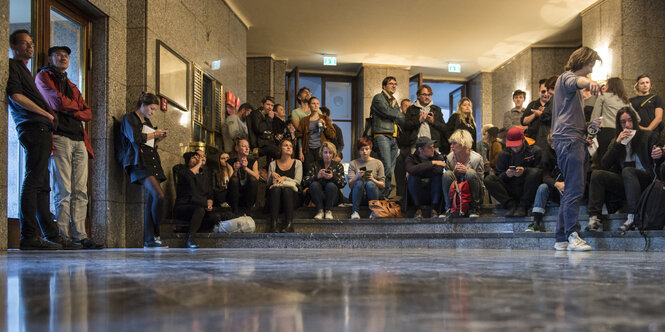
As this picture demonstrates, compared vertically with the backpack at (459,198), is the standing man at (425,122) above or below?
above

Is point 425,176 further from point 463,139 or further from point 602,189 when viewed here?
point 602,189

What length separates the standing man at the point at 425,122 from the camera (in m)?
9.50

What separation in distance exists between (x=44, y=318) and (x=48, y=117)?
4.71m

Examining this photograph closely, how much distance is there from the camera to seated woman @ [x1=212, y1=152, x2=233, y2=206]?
8.45 m

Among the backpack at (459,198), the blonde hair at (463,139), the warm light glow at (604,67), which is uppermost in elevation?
the warm light glow at (604,67)

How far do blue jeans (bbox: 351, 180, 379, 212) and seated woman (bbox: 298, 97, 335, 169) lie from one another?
1.53 meters

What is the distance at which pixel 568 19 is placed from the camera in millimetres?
12742

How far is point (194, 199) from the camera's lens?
751 cm

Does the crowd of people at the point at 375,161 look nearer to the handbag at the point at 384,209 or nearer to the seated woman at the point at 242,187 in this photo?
the seated woman at the point at 242,187

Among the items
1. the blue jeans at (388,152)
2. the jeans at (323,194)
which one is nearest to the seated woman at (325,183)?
the jeans at (323,194)

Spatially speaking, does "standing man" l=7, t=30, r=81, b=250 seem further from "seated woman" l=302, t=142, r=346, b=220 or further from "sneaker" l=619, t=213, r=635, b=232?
"sneaker" l=619, t=213, r=635, b=232

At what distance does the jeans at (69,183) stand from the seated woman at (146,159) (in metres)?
0.88

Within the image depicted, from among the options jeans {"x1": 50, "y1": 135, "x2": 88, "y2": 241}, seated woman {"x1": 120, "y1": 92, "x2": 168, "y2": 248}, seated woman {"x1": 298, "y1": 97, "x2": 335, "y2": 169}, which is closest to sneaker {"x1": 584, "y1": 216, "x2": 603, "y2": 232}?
seated woman {"x1": 298, "y1": 97, "x2": 335, "y2": 169}

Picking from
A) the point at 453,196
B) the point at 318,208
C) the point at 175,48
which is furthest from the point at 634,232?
the point at 175,48
